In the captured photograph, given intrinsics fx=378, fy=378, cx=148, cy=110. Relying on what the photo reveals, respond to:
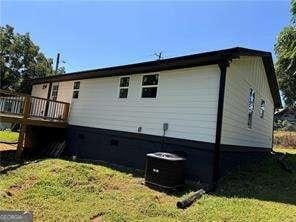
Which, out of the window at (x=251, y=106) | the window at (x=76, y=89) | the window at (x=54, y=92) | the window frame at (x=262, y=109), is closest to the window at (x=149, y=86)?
the window at (x=251, y=106)

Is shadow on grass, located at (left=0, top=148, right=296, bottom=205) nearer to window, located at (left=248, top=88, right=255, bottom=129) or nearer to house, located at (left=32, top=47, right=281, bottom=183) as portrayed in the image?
house, located at (left=32, top=47, right=281, bottom=183)

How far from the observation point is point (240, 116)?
1548cm

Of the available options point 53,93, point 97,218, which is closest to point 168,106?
point 97,218

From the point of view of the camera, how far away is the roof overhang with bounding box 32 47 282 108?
41.6ft

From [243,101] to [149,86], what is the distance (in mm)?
4004

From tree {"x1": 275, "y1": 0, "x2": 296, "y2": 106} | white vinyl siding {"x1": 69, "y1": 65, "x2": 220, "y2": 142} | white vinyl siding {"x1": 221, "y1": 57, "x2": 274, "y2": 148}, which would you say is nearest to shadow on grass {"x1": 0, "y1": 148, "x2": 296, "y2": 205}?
white vinyl siding {"x1": 221, "y1": 57, "x2": 274, "y2": 148}

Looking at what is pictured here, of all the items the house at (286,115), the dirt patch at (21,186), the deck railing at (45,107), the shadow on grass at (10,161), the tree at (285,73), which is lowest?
the dirt patch at (21,186)

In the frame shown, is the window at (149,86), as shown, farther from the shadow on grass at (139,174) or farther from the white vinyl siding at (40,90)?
the white vinyl siding at (40,90)

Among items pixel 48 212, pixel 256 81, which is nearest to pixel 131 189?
pixel 48 212

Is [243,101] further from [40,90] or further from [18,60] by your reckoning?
[18,60]

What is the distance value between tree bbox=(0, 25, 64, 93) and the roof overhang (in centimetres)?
1835

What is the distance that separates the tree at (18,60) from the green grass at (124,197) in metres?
27.2

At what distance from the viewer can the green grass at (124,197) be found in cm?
955

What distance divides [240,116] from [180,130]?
307cm
